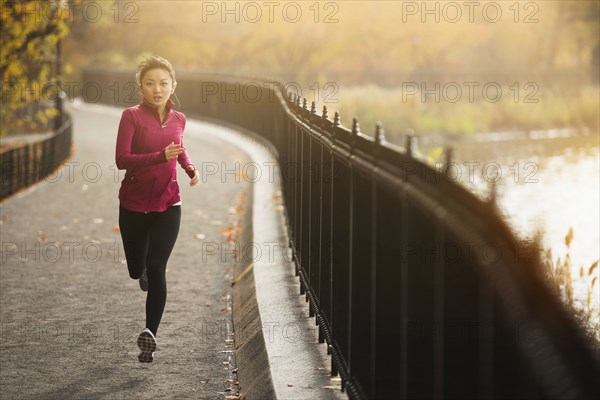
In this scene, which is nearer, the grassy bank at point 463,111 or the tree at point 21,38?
the tree at point 21,38

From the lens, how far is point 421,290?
446 centimetres

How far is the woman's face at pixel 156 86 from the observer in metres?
7.46

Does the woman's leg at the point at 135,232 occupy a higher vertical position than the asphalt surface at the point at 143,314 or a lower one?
higher

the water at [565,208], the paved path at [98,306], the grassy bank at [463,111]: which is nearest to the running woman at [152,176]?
the paved path at [98,306]

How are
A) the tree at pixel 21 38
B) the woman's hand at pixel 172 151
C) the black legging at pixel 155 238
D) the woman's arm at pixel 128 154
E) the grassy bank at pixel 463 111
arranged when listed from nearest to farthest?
1. the woman's hand at pixel 172 151
2. the woman's arm at pixel 128 154
3. the black legging at pixel 155 238
4. the tree at pixel 21 38
5. the grassy bank at pixel 463 111

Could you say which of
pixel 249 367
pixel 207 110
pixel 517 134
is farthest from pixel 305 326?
pixel 517 134

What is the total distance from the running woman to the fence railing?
9417 mm

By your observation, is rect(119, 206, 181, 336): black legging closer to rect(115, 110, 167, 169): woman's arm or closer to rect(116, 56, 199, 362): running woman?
rect(116, 56, 199, 362): running woman

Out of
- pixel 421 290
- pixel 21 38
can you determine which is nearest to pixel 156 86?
pixel 421 290


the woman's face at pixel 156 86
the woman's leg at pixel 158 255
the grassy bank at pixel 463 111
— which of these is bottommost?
the grassy bank at pixel 463 111

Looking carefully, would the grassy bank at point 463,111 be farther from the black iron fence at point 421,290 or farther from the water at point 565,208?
the black iron fence at point 421,290

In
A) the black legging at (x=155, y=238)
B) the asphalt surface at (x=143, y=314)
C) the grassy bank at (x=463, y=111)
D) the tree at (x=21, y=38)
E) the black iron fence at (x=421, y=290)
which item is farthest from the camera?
the grassy bank at (x=463, y=111)

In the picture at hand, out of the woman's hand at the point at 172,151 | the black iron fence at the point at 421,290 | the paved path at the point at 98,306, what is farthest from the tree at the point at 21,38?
the black iron fence at the point at 421,290

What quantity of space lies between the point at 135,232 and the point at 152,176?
402mm
